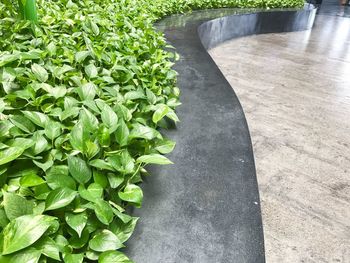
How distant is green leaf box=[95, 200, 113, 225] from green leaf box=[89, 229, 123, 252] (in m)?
0.03

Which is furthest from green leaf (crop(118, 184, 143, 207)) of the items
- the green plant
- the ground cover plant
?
the green plant

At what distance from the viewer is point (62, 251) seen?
699 mm

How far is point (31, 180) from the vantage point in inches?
30.9

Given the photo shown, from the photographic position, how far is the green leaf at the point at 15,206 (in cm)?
68

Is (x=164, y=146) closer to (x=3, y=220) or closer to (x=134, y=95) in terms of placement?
(x=134, y=95)

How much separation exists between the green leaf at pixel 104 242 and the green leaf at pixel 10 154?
288 millimetres

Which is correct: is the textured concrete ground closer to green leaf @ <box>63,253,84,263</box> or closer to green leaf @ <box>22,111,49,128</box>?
green leaf @ <box>63,253,84,263</box>

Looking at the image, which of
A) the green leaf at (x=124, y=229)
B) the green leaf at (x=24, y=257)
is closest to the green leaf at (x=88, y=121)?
the green leaf at (x=124, y=229)

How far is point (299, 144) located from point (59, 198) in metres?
2.13

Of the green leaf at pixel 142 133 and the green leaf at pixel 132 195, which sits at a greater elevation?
the green leaf at pixel 142 133

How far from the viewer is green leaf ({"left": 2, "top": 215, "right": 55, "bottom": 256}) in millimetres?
621

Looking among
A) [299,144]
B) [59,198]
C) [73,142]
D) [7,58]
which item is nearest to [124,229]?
[59,198]

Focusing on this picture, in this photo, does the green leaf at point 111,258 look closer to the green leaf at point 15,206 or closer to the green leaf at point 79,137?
the green leaf at point 15,206

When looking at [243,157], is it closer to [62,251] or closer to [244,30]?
[62,251]
